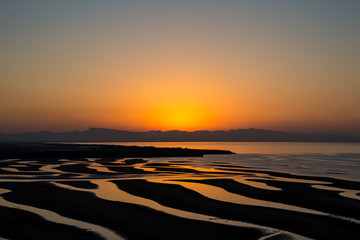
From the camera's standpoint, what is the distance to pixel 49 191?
20.0 metres

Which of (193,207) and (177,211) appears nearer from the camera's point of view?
(177,211)

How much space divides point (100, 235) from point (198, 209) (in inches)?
214

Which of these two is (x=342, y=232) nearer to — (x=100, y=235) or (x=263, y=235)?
(x=263, y=235)

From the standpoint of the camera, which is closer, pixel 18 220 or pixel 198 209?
pixel 18 220

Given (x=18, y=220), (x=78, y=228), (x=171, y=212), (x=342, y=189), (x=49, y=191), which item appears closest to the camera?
(x=78, y=228)

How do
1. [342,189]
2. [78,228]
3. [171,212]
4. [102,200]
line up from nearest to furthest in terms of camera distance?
[78,228]
[171,212]
[102,200]
[342,189]

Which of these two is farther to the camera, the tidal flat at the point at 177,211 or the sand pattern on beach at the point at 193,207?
the sand pattern on beach at the point at 193,207

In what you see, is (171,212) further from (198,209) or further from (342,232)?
(342,232)

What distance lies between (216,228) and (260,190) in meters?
9.95

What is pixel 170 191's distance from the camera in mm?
20578

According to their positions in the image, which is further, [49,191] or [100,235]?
[49,191]

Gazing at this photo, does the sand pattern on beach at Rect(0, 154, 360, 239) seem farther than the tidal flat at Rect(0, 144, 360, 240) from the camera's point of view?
Yes

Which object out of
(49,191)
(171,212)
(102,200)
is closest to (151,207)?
(171,212)

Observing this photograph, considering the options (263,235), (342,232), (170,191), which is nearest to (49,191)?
(170,191)
